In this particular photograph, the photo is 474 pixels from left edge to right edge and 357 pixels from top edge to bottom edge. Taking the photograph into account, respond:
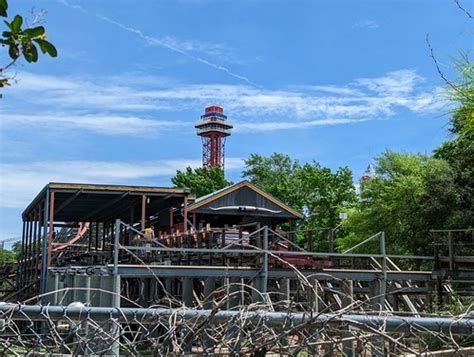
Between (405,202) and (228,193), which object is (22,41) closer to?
(228,193)

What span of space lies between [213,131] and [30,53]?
268 ft

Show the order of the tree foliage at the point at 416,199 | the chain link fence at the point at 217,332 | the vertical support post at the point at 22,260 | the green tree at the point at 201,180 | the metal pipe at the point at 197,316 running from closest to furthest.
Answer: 1. the chain link fence at the point at 217,332
2. the metal pipe at the point at 197,316
3. the tree foliage at the point at 416,199
4. the vertical support post at the point at 22,260
5. the green tree at the point at 201,180

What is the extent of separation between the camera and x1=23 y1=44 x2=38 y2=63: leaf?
239 cm

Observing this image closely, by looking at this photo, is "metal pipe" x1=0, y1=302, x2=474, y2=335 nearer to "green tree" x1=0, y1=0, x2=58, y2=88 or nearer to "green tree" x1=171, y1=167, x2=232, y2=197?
"green tree" x1=0, y1=0, x2=58, y2=88

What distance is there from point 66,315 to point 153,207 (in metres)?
23.1

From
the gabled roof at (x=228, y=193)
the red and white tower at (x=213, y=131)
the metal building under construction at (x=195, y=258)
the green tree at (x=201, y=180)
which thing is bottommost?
the metal building under construction at (x=195, y=258)

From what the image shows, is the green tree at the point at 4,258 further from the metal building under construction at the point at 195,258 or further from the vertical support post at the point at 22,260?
the metal building under construction at the point at 195,258

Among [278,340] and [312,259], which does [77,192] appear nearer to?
[312,259]

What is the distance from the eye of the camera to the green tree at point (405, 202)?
23.9m

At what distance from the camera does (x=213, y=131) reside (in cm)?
8381

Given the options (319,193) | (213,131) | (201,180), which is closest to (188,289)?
Result: (319,193)

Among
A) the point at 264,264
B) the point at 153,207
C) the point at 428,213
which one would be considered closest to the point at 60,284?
the point at 264,264

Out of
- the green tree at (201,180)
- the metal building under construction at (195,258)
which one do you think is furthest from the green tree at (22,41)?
the green tree at (201,180)

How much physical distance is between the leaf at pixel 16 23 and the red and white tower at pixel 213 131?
7738 cm
